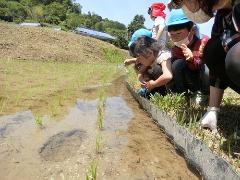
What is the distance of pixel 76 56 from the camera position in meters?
17.6

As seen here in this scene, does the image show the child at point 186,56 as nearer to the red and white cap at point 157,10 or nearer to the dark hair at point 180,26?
the dark hair at point 180,26

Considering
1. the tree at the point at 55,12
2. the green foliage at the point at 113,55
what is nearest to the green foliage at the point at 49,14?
the tree at the point at 55,12

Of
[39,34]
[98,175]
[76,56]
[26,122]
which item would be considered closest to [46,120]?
[26,122]

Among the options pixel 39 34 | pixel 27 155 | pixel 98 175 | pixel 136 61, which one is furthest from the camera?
pixel 39 34

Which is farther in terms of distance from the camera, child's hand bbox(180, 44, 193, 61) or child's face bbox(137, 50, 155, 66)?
child's face bbox(137, 50, 155, 66)

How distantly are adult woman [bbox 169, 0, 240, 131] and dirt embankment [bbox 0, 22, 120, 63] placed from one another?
1268cm

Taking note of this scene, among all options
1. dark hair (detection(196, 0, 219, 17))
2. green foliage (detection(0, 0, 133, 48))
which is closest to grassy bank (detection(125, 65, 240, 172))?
dark hair (detection(196, 0, 219, 17))

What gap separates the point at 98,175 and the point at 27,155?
67 cm

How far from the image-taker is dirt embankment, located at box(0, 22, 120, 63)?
16.1 metres

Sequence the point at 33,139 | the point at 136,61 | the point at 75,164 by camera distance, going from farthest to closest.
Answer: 1. the point at 136,61
2. the point at 33,139
3. the point at 75,164

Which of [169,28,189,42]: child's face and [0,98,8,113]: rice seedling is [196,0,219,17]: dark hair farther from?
[0,98,8,113]: rice seedling

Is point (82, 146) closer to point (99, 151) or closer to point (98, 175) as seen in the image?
point (99, 151)

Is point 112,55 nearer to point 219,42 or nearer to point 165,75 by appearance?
point 165,75

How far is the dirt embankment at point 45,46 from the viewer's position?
53.0ft
